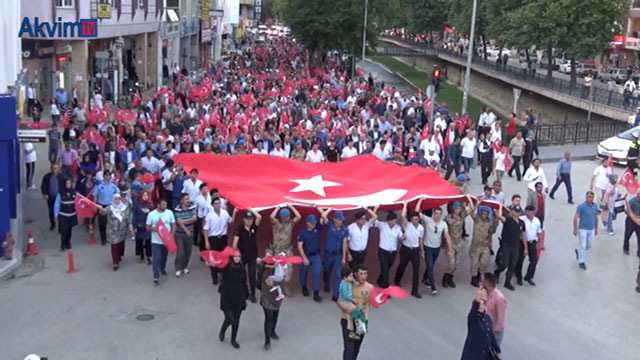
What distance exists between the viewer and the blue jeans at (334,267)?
1236cm

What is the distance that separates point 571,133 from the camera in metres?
30.3

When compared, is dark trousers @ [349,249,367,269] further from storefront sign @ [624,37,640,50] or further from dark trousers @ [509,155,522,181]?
storefront sign @ [624,37,640,50]

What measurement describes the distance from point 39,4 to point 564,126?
21170 millimetres

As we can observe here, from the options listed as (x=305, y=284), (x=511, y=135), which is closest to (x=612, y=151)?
(x=511, y=135)

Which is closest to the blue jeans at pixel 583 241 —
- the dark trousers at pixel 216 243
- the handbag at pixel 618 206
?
the handbag at pixel 618 206

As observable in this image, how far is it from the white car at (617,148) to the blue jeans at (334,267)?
53.3 feet

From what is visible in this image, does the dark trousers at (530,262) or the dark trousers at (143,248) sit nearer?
the dark trousers at (530,262)

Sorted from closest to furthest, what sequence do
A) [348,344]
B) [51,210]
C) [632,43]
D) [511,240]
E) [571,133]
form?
[348,344] → [511,240] → [51,210] → [571,133] → [632,43]

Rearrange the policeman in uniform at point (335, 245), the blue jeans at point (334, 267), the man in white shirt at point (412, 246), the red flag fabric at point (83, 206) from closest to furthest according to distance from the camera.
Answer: the policeman in uniform at point (335, 245), the blue jeans at point (334, 267), the man in white shirt at point (412, 246), the red flag fabric at point (83, 206)

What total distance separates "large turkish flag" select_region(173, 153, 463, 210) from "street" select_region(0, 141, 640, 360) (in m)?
1.20

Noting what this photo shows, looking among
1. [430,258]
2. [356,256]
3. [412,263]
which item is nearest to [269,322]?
[356,256]

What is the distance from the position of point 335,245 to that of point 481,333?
4.02 metres

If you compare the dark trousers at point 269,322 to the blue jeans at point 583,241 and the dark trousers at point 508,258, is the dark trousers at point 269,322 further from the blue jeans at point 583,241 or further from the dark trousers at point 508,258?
the blue jeans at point 583,241

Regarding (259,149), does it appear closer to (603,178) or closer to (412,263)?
(412,263)
